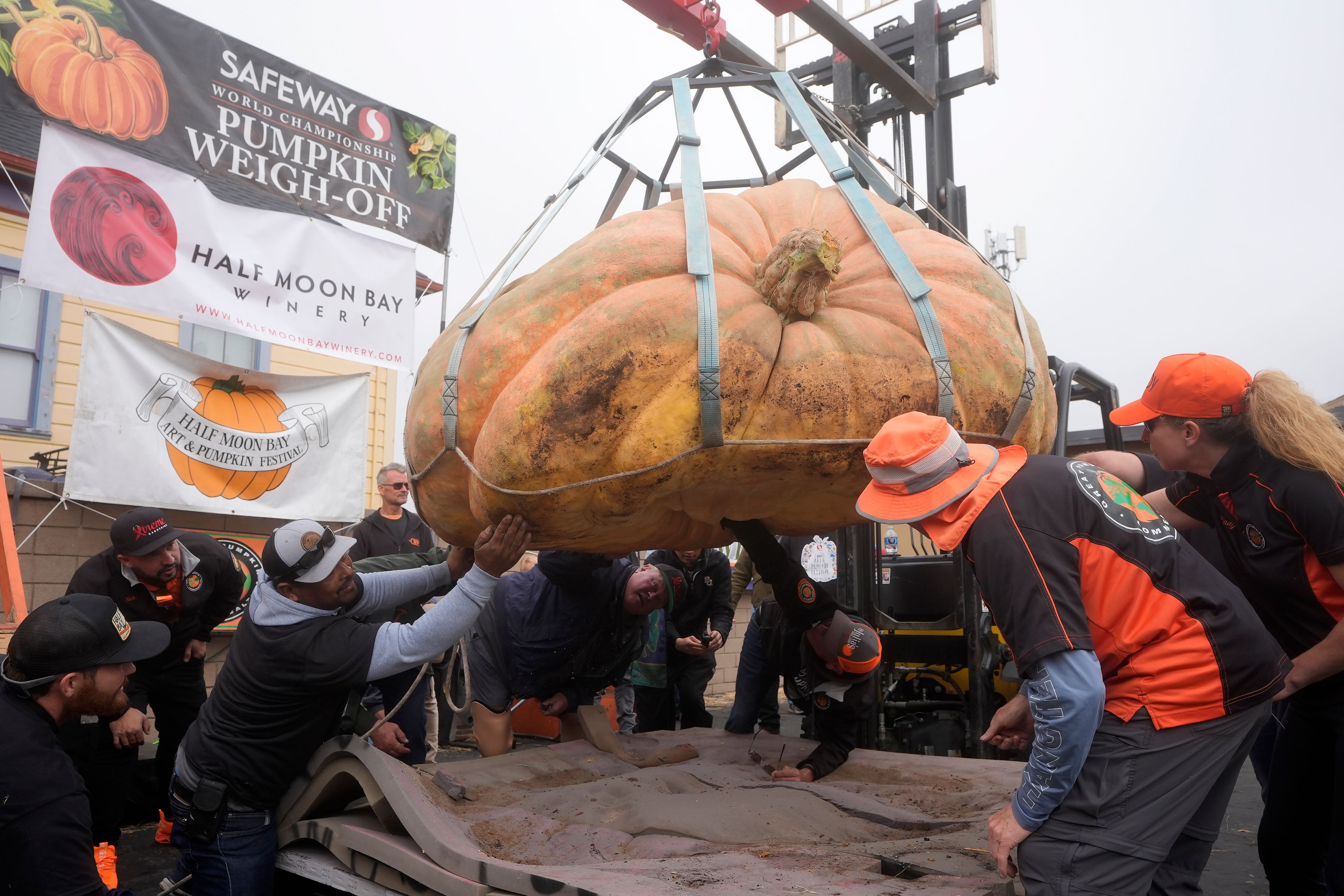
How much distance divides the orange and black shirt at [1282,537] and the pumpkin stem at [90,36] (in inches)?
237

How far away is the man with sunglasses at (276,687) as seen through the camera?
264cm

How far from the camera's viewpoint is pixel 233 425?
631 centimetres

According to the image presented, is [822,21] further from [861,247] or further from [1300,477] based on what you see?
[1300,477]

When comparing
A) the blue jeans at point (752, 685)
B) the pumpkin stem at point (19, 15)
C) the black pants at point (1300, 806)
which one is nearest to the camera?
the black pants at point (1300, 806)

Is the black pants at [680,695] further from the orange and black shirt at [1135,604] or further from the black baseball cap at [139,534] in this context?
the orange and black shirt at [1135,604]

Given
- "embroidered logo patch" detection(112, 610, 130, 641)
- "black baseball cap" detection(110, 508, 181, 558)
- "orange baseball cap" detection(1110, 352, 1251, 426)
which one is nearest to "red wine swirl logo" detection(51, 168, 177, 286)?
"black baseball cap" detection(110, 508, 181, 558)

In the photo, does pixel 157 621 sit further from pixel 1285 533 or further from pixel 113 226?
pixel 1285 533

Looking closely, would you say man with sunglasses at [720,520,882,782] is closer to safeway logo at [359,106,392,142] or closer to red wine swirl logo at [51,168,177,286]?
red wine swirl logo at [51,168,177,286]

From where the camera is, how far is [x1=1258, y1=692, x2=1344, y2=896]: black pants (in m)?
2.44

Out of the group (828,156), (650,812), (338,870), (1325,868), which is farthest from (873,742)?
(828,156)

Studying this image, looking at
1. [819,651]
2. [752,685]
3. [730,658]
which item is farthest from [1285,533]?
[730,658]

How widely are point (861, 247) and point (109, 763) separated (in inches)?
143

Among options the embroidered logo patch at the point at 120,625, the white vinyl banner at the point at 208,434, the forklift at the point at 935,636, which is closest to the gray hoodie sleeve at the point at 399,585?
the embroidered logo patch at the point at 120,625

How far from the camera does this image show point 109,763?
3709 mm
